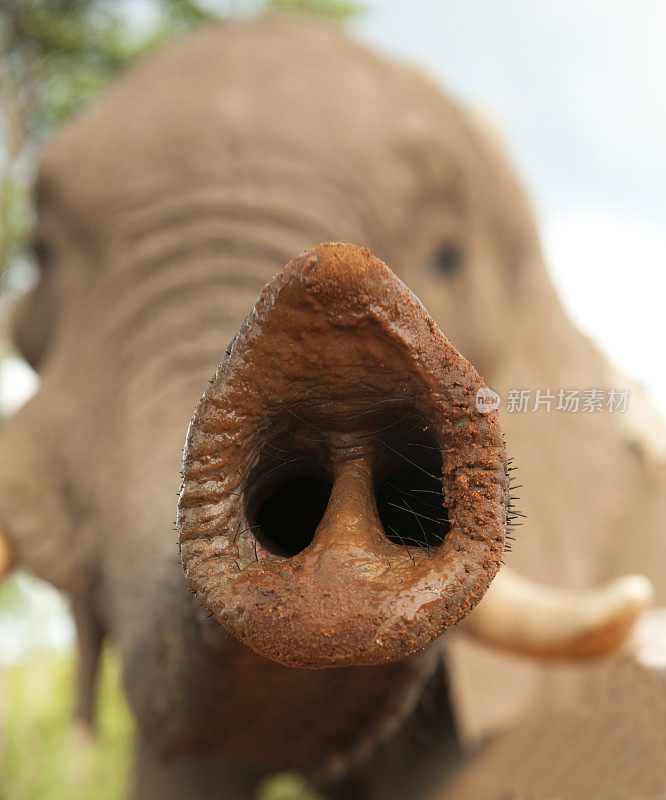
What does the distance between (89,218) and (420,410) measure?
1169 millimetres

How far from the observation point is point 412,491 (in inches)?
26.1

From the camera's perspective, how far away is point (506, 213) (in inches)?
74.4

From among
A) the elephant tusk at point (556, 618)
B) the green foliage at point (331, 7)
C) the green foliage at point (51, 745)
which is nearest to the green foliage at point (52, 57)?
the green foliage at point (331, 7)

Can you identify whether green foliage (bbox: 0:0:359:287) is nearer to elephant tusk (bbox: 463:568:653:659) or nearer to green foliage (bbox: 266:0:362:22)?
green foliage (bbox: 266:0:362:22)

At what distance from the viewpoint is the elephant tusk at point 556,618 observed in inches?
46.5

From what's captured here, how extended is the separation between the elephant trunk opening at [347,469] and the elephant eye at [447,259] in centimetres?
103

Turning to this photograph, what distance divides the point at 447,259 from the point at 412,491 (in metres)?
1.07

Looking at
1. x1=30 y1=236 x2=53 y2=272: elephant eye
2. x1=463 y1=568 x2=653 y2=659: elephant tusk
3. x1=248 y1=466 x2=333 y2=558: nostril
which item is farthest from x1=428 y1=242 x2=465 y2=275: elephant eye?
x1=248 y1=466 x2=333 y2=558: nostril

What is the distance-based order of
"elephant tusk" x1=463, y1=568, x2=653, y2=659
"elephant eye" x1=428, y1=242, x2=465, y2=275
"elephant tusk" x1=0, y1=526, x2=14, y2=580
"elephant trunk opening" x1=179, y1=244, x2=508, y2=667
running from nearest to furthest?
"elephant trunk opening" x1=179, y1=244, x2=508, y2=667, "elephant tusk" x1=463, y1=568, x2=653, y2=659, "elephant tusk" x1=0, y1=526, x2=14, y2=580, "elephant eye" x1=428, y1=242, x2=465, y2=275

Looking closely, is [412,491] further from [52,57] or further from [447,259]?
[52,57]

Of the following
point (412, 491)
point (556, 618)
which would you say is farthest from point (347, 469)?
point (556, 618)

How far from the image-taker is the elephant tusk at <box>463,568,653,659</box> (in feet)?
3.87

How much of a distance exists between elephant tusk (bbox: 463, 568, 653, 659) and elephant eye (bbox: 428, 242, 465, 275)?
0.56 meters
